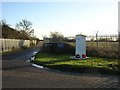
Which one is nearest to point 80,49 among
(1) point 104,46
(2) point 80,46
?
(2) point 80,46

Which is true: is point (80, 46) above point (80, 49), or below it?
above

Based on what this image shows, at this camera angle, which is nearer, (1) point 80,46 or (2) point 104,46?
(1) point 80,46

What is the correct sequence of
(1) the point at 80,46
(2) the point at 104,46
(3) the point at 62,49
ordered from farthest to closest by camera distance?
1. (3) the point at 62,49
2. (2) the point at 104,46
3. (1) the point at 80,46

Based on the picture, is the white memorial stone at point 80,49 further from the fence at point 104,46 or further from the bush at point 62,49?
the bush at point 62,49

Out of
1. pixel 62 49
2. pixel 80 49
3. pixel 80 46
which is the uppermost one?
pixel 80 46

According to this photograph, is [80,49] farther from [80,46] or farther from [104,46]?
[104,46]

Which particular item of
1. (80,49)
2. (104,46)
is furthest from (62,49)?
(80,49)

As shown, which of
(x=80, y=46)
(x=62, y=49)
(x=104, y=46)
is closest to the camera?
(x=80, y=46)

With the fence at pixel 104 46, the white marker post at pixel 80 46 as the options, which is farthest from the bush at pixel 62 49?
the white marker post at pixel 80 46

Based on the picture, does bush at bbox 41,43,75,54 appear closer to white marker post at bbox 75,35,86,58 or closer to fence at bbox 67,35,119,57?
fence at bbox 67,35,119,57

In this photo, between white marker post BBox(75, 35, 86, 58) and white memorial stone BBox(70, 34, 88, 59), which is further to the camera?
white marker post BBox(75, 35, 86, 58)

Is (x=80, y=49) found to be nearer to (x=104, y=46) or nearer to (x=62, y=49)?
(x=104, y=46)


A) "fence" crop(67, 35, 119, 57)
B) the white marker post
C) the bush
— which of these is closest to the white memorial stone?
the white marker post

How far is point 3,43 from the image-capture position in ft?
139
